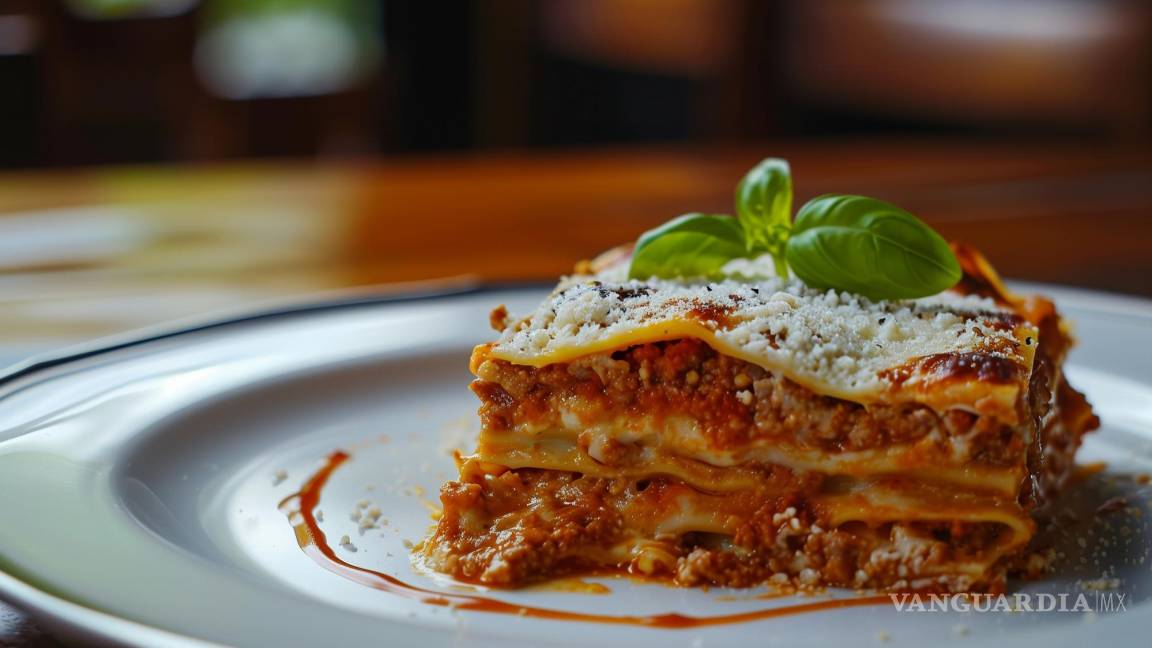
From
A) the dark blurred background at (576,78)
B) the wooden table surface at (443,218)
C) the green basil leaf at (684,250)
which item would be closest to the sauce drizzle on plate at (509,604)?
the green basil leaf at (684,250)

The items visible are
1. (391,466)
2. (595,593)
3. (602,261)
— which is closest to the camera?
(595,593)

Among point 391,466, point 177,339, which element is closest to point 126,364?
point 177,339

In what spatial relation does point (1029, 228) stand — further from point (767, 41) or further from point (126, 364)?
point (767, 41)

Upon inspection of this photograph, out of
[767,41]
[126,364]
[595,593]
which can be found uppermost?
[767,41]

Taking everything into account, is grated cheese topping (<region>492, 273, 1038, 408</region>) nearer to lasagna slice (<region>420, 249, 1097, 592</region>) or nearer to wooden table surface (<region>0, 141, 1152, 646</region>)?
lasagna slice (<region>420, 249, 1097, 592</region>)

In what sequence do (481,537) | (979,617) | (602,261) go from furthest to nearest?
(602,261) → (481,537) → (979,617)

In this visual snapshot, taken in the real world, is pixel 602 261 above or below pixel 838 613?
above
